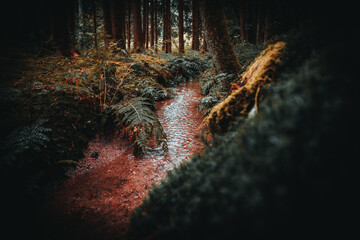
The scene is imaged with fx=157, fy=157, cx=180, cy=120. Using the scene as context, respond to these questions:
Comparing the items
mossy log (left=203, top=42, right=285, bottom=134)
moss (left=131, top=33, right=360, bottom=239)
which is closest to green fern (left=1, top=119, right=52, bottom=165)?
moss (left=131, top=33, right=360, bottom=239)

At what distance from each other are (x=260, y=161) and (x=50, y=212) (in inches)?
107

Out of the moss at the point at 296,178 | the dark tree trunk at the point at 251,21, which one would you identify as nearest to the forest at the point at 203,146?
the moss at the point at 296,178

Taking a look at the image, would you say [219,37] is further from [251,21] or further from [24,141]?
[251,21]

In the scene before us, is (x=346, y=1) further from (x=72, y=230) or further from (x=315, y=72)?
(x=72, y=230)

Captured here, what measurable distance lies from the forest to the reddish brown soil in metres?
0.02

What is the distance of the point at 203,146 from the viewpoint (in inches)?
104

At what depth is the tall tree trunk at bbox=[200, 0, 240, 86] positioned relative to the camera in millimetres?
4266

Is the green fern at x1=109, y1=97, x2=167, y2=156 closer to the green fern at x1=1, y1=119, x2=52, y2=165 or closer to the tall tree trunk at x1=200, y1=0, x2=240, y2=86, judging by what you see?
the green fern at x1=1, y1=119, x2=52, y2=165

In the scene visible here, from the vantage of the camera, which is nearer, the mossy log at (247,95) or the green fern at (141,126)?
the mossy log at (247,95)

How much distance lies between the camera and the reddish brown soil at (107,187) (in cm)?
198

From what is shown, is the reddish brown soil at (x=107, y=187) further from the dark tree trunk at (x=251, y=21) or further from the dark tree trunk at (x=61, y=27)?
the dark tree trunk at (x=251, y=21)

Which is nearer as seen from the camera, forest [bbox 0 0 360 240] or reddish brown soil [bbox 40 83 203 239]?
forest [bbox 0 0 360 240]

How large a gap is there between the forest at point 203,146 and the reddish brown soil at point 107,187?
2cm

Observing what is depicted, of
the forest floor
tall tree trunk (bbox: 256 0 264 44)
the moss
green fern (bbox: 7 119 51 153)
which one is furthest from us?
tall tree trunk (bbox: 256 0 264 44)
